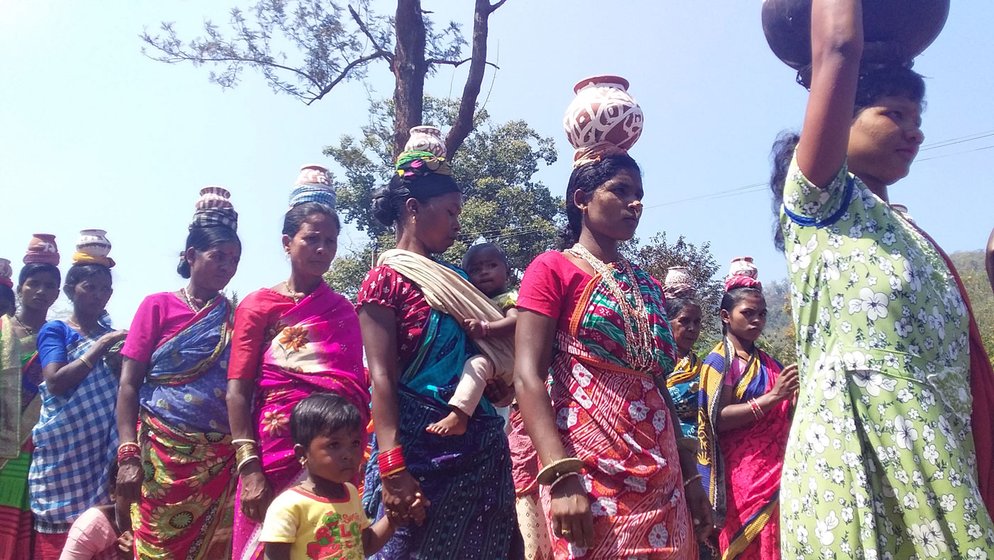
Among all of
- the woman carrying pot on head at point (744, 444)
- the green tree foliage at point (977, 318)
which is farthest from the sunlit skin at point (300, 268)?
the green tree foliage at point (977, 318)

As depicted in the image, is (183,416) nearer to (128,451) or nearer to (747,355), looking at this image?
(128,451)

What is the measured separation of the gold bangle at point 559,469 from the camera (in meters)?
2.63

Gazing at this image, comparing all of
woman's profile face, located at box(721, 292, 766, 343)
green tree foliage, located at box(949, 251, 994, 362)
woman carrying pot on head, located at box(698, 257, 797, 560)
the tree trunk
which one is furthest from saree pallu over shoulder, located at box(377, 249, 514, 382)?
green tree foliage, located at box(949, 251, 994, 362)

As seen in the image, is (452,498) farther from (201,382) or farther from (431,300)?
(201,382)

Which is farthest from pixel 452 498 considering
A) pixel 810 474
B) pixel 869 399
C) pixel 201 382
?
pixel 201 382

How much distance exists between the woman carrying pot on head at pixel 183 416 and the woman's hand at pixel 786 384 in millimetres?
3050

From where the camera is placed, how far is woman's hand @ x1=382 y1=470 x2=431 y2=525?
2902mm

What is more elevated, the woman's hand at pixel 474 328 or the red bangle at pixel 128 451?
the woman's hand at pixel 474 328

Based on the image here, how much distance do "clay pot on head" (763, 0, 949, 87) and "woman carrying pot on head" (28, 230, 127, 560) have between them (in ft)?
13.9

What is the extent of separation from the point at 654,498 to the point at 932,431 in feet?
3.37

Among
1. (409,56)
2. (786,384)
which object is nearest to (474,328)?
(786,384)

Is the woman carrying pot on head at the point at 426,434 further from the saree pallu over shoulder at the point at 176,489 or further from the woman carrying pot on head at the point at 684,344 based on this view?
the woman carrying pot on head at the point at 684,344

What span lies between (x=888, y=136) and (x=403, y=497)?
6.22ft

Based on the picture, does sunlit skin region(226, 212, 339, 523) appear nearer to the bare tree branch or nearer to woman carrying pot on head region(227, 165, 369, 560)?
woman carrying pot on head region(227, 165, 369, 560)
